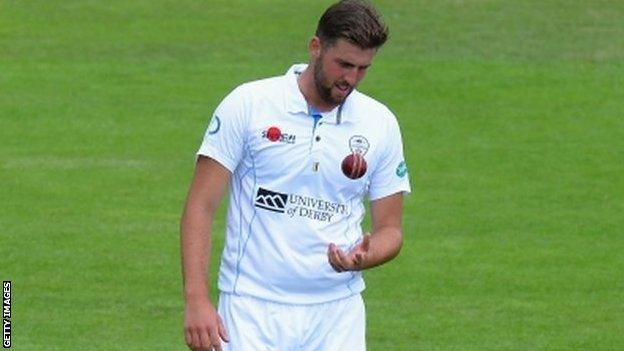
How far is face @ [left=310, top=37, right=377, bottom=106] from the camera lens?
25.7ft

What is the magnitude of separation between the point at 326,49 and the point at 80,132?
12562 millimetres

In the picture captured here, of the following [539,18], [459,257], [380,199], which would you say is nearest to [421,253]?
[459,257]

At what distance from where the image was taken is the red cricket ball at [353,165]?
8.09m

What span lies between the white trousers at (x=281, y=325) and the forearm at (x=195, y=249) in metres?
0.38

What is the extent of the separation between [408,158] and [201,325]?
11.6m

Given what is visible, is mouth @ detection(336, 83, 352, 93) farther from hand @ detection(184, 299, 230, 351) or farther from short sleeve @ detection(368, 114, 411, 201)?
hand @ detection(184, 299, 230, 351)

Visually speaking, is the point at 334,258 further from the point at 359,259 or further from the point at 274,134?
the point at 274,134

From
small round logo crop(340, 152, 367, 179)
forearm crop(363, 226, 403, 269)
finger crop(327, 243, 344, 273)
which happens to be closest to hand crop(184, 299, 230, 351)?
finger crop(327, 243, 344, 273)

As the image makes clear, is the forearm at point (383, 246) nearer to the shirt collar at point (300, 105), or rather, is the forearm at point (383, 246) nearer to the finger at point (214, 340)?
the shirt collar at point (300, 105)

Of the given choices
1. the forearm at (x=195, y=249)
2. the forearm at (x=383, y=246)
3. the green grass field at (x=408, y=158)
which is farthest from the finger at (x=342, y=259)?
the green grass field at (x=408, y=158)

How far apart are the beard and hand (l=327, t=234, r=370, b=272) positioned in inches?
21.8

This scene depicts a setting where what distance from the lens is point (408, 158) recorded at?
19.3m

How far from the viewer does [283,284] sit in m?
8.16

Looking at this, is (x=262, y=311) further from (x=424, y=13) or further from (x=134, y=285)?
(x=424, y=13)
